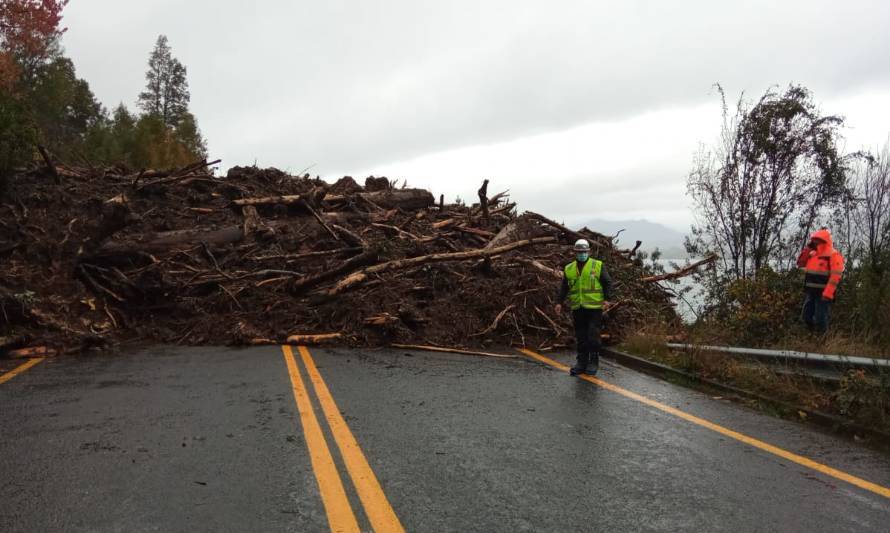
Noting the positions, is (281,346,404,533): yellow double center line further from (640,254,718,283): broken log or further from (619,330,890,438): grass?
(640,254,718,283): broken log

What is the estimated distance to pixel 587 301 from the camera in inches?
329

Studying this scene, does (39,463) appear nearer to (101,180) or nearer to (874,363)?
(874,363)

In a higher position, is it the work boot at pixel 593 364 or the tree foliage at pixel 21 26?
the tree foliage at pixel 21 26

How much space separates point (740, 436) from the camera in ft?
17.9

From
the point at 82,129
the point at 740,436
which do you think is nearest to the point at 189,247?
the point at 740,436

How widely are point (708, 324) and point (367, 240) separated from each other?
296 inches

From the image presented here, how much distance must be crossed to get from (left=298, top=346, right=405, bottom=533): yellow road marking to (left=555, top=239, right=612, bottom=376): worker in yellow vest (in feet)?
11.9

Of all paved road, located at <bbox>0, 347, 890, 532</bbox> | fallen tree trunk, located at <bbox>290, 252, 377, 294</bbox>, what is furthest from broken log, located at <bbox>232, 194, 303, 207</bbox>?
paved road, located at <bbox>0, 347, 890, 532</bbox>

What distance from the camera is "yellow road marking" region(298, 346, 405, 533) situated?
3508 millimetres

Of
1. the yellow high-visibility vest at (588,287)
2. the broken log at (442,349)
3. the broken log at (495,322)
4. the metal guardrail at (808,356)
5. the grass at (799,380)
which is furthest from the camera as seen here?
the broken log at (495,322)

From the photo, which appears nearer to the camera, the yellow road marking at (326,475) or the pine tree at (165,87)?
the yellow road marking at (326,475)

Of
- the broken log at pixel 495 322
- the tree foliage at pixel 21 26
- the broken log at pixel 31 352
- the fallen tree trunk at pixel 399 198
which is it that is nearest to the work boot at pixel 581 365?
the broken log at pixel 495 322

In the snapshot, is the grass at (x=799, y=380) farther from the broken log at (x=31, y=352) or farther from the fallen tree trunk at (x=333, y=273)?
the broken log at (x=31, y=352)

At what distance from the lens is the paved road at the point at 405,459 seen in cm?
360
